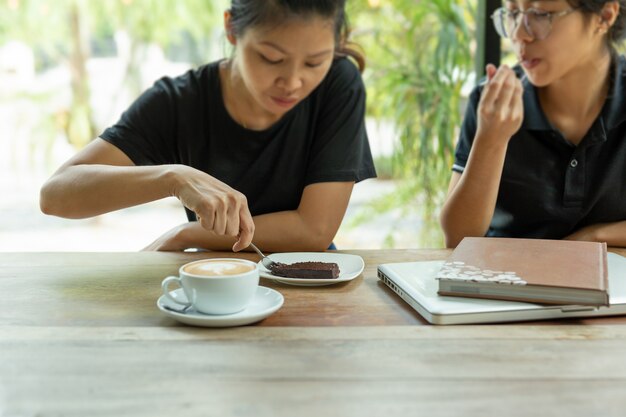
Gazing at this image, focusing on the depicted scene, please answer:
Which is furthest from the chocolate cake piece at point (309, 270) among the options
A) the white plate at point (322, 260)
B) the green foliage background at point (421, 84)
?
the green foliage background at point (421, 84)

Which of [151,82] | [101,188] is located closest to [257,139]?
[101,188]

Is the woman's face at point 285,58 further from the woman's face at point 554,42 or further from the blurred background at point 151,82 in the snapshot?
the blurred background at point 151,82

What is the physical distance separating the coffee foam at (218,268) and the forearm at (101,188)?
0.32 m

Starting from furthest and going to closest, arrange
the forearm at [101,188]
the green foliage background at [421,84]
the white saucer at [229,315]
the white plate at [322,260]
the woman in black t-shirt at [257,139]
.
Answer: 1. the green foliage background at [421,84]
2. the woman in black t-shirt at [257,139]
3. the forearm at [101,188]
4. the white plate at [322,260]
5. the white saucer at [229,315]

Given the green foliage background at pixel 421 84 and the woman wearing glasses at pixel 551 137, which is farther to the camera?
the green foliage background at pixel 421 84

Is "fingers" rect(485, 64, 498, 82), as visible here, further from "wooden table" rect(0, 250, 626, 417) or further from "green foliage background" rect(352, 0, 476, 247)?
"green foliage background" rect(352, 0, 476, 247)

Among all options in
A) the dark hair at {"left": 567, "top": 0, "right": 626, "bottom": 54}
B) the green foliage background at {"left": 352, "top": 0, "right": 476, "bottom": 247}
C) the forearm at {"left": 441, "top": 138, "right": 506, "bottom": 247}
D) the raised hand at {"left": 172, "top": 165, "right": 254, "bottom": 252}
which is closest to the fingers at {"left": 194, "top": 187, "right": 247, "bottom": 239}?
the raised hand at {"left": 172, "top": 165, "right": 254, "bottom": 252}

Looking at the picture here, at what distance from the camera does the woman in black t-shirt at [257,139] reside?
4.90 feet

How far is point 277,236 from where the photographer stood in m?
1.53

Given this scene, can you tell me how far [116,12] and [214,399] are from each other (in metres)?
2.70

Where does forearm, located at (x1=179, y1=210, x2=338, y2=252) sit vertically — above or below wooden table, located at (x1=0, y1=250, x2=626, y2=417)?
below

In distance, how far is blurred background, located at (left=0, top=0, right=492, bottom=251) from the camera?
2695mm

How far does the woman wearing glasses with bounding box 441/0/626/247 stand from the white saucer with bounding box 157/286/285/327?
73 centimetres

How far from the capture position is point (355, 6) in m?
2.81
